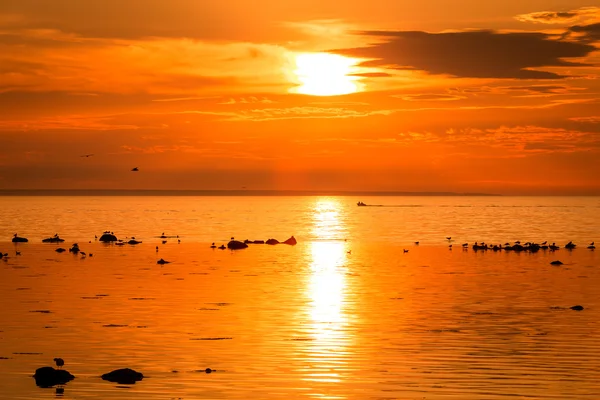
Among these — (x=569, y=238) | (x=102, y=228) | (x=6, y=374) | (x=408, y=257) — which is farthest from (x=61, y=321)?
(x=102, y=228)

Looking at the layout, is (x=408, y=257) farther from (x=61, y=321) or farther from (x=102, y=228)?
(x=102, y=228)

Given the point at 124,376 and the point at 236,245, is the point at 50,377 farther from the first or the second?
the point at 236,245

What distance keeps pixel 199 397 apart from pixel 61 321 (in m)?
16.0

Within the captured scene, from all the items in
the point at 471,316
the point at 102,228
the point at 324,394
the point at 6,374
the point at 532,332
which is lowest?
the point at 324,394

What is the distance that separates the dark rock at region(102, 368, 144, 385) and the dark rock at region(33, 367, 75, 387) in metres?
1.27

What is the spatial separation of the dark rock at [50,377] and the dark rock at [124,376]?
127cm

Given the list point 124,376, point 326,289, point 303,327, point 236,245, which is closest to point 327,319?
point 303,327

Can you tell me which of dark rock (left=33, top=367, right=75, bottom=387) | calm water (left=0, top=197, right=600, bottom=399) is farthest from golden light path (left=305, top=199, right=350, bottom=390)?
dark rock (left=33, top=367, right=75, bottom=387)

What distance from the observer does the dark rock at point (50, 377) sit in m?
27.0

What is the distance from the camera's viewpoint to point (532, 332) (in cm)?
3759

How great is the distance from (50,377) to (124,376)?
7.49 ft

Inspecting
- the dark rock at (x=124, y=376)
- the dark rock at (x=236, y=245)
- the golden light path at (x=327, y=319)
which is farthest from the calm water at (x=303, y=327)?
the dark rock at (x=236, y=245)

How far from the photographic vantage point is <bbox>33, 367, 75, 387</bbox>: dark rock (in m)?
27.0

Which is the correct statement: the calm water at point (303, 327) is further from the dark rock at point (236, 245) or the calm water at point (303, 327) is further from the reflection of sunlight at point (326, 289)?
the dark rock at point (236, 245)
